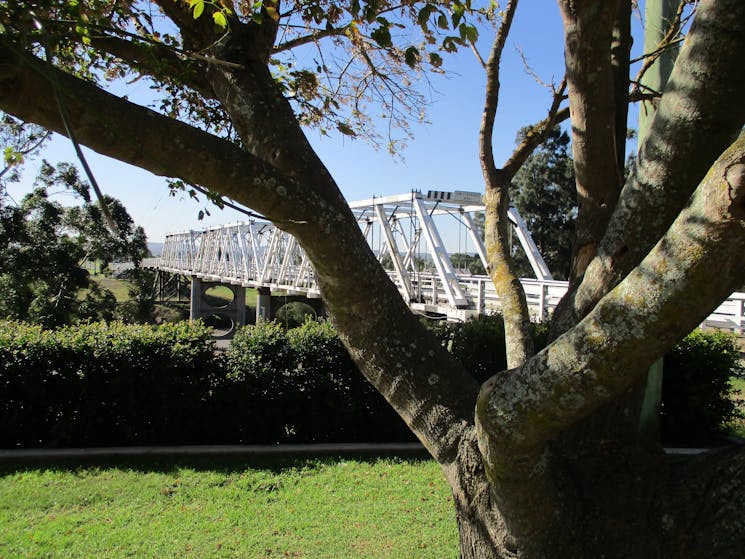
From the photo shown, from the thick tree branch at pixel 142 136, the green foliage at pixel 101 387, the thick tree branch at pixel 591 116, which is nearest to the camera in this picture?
the thick tree branch at pixel 142 136

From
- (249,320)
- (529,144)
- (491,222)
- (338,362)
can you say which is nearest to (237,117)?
(491,222)

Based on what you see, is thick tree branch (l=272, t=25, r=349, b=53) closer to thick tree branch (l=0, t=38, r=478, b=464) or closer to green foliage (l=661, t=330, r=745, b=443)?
thick tree branch (l=0, t=38, r=478, b=464)

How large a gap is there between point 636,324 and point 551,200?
3245 centimetres

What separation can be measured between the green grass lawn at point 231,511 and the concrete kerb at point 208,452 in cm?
25

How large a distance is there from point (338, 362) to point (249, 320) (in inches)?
1657

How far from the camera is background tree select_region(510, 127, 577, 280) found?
31.9 m

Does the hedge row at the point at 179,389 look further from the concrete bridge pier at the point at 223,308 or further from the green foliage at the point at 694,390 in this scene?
the concrete bridge pier at the point at 223,308

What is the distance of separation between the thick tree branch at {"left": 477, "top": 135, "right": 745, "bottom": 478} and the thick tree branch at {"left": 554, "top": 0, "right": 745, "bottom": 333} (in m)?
0.50

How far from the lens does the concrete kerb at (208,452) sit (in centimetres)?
563

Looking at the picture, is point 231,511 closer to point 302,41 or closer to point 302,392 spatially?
point 302,392

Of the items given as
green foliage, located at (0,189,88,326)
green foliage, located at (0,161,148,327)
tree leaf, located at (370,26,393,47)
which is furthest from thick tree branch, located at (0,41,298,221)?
green foliage, located at (0,189,88,326)

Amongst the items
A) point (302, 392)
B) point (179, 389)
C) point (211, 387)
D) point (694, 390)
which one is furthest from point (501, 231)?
point (694, 390)

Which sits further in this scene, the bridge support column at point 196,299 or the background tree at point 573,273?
the bridge support column at point 196,299

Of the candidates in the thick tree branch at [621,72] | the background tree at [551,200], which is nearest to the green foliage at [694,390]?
the thick tree branch at [621,72]
